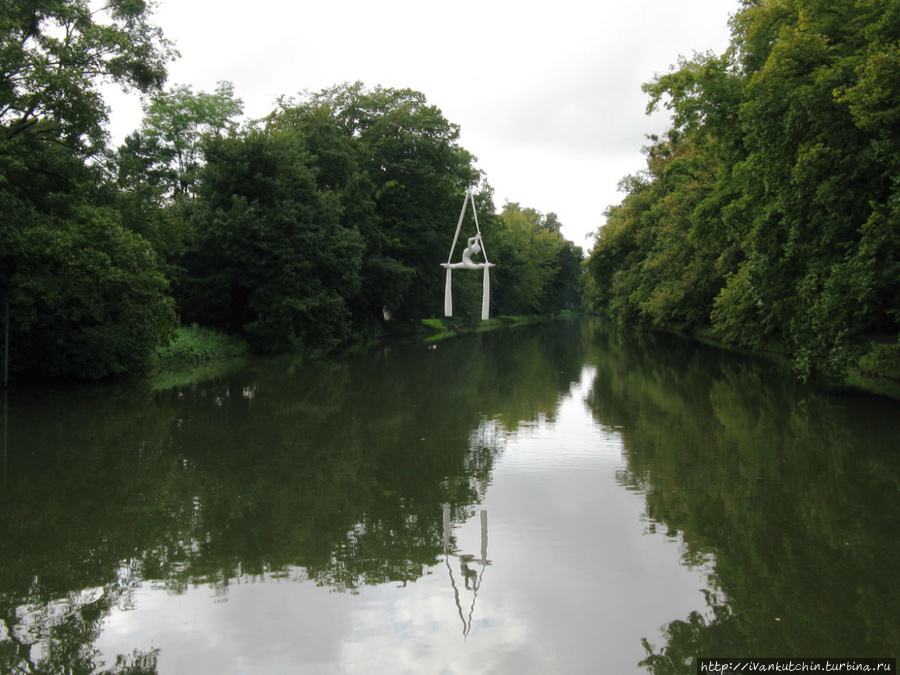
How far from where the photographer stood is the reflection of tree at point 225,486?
19.0 ft

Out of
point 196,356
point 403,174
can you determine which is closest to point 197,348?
point 196,356

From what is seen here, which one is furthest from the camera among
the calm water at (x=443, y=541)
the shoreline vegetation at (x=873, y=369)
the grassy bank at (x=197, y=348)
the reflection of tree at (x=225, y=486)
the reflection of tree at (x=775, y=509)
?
the grassy bank at (x=197, y=348)

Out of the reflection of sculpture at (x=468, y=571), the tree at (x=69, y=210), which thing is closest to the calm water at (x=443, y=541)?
the reflection of sculpture at (x=468, y=571)

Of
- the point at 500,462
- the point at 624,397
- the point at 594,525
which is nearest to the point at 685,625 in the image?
the point at 594,525

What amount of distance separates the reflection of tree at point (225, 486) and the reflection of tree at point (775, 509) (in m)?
2.16

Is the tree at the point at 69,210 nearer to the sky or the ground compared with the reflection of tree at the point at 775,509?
nearer to the sky

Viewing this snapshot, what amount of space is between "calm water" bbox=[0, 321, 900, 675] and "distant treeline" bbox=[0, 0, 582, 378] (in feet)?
16.0

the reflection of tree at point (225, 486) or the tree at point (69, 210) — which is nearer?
the reflection of tree at point (225, 486)

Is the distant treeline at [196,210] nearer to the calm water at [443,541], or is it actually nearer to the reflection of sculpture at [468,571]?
the calm water at [443,541]

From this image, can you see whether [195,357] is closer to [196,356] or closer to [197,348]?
[196,356]

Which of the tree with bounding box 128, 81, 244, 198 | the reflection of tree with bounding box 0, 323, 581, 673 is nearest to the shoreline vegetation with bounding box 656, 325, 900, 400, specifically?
the reflection of tree with bounding box 0, 323, 581, 673

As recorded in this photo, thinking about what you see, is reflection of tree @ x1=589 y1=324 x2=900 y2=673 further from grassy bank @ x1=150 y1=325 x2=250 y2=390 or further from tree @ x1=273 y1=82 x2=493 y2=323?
tree @ x1=273 y1=82 x2=493 y2=323

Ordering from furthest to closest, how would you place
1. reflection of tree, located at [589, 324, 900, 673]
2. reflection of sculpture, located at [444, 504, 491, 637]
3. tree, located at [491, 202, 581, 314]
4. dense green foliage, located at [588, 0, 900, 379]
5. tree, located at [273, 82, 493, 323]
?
1. tree, located at [491, 202, 581, 314]
2. tree, located at [273, 82, 493, 323]
3. dense green foliage, located at [588, 0, 900, 379]
4. reflection of sculpture, located at [444, 504, 491, 637]
5. reflection of tree, located at [589, 324, 900, 673]

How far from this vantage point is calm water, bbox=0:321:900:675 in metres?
4.65
